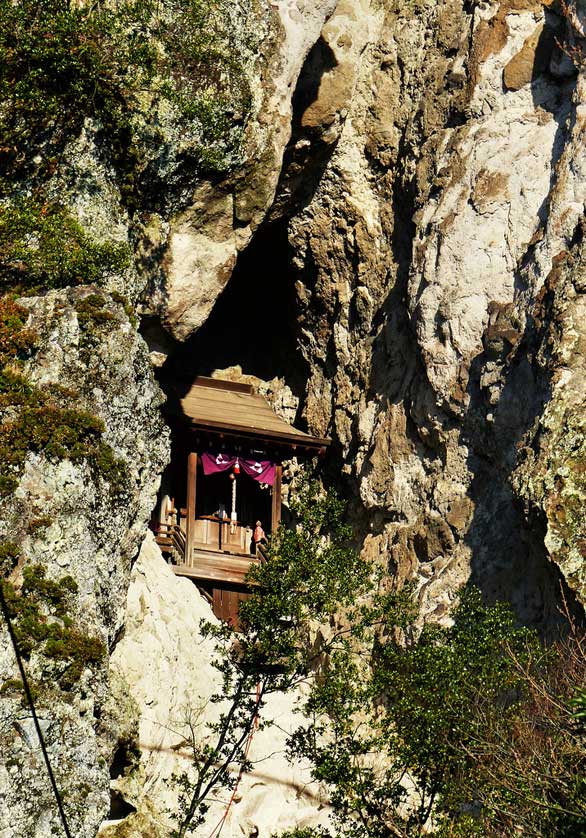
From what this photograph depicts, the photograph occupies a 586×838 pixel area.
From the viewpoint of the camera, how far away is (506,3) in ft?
93.4

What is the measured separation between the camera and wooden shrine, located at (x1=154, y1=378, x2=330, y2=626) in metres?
28.0

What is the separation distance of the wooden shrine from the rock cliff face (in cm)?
117

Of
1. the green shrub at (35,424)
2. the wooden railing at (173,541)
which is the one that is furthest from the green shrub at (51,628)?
the wooden railing at (173,541)

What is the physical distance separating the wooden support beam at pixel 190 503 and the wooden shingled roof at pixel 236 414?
2.21 ft

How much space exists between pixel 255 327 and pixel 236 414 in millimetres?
3729

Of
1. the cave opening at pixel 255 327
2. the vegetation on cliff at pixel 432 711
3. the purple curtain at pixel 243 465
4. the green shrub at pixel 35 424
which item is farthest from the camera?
the cave opening at pixel 255 327

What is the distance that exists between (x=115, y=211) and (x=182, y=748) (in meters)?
8.06

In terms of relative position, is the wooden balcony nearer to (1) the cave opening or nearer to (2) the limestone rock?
(1) the cave opening

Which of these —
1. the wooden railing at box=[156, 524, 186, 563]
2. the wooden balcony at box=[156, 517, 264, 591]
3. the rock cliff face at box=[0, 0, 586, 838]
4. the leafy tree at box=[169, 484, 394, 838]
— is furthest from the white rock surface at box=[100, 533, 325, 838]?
the wooden railing at box=[156, 524, 186, 563]

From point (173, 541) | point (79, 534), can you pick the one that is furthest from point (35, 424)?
point (173, 541)

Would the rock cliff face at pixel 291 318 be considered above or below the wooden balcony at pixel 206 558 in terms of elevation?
above

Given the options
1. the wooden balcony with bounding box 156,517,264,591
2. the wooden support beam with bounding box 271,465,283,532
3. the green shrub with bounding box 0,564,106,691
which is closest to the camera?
the green shrub with bounding box 0,564,106,691

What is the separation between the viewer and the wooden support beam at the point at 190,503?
28.0 m

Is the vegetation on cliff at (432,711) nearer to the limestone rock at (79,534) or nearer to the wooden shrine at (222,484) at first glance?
the limestone rock at (79,534)
